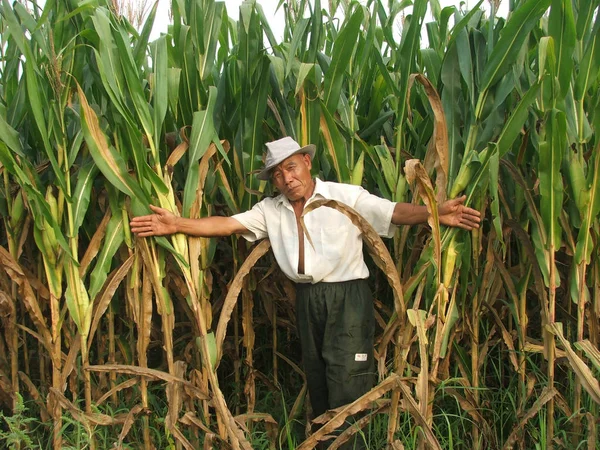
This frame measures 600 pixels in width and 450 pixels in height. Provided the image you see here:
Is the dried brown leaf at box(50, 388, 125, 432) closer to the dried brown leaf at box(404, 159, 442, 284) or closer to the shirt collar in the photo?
→ the shirt collar

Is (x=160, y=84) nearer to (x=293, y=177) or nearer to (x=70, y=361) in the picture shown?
(x=293, y=177)

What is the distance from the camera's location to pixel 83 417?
2.82 m

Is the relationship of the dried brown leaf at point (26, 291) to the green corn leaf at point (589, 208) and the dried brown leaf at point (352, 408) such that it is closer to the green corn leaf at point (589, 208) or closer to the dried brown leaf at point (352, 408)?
the dried brown leaf at point (352, 408)

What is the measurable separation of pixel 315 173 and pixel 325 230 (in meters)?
0.47

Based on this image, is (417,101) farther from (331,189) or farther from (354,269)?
(354,269)

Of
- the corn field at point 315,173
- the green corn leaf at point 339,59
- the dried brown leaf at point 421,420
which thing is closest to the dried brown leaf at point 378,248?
the corn field at point 315,173

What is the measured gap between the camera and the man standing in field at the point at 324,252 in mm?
2941

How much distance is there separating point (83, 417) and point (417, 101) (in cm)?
240

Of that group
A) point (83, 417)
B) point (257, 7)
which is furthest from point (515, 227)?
point (83, 417)

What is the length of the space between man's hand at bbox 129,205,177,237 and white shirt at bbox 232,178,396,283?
35cm

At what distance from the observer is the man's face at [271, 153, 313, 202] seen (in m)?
2.95

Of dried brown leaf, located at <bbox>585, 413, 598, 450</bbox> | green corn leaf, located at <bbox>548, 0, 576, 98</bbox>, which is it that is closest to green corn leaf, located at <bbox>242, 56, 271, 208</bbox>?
green corn leaf, located at <bbox>548, 0, 576, 98</bbox>

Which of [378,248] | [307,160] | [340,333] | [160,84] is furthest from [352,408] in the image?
[160,84]

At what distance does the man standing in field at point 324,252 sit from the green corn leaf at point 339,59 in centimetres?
32
